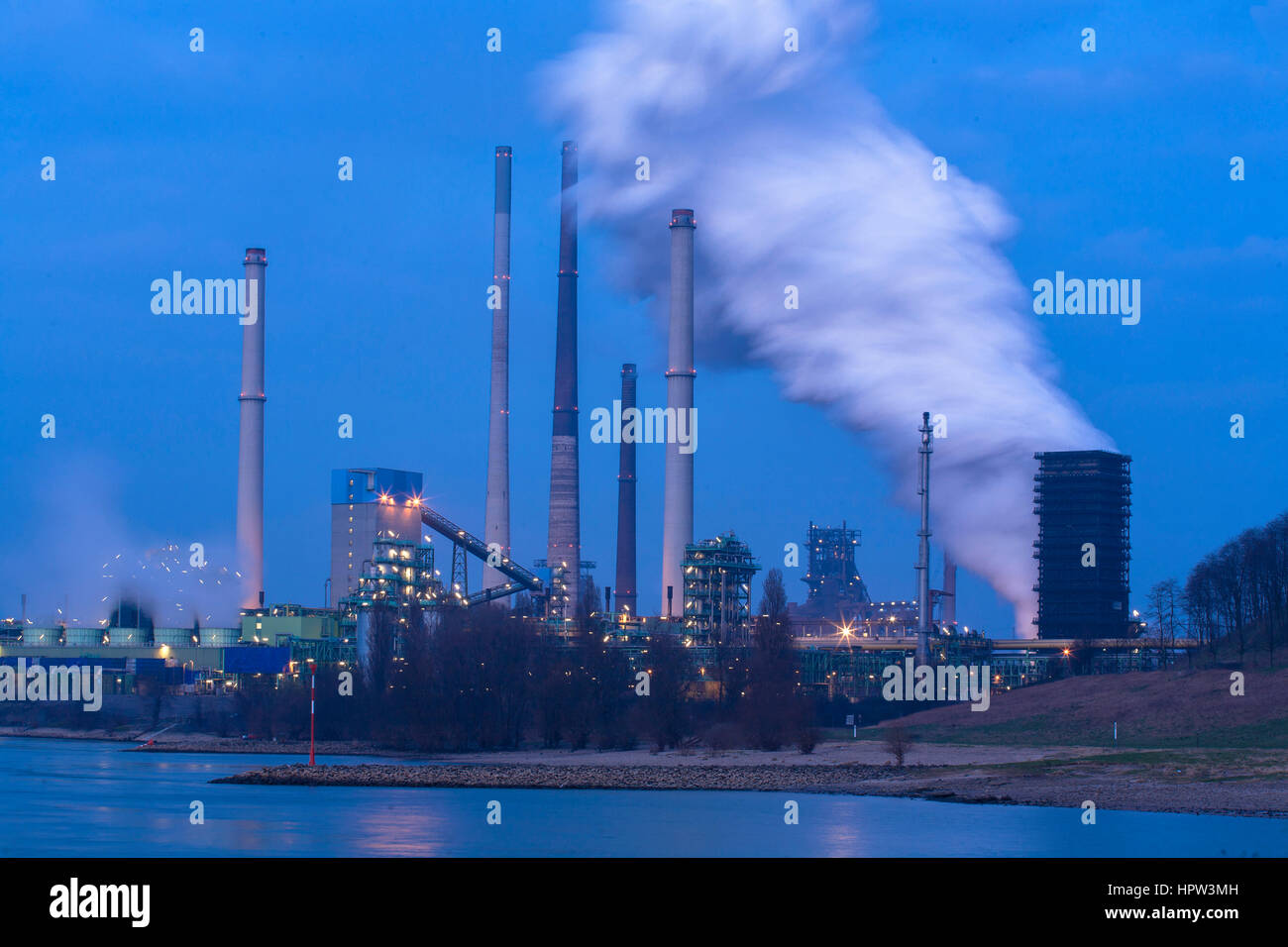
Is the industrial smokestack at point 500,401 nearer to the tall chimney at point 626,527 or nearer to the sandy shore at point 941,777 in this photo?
the tall chimney at point 626,527

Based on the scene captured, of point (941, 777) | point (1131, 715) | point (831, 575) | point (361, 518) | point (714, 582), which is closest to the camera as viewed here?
point (941, 777)

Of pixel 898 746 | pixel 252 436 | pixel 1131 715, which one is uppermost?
pixel 252 436

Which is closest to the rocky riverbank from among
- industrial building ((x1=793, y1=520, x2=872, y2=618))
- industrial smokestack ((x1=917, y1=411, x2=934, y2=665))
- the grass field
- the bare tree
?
the bare tree

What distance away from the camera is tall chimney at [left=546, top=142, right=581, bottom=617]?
12275 centimetres

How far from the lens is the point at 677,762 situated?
234 feet

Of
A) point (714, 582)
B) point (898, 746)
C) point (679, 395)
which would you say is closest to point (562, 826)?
point (898, 746)

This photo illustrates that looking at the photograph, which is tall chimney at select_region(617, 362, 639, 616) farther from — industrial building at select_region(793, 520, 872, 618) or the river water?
the river water

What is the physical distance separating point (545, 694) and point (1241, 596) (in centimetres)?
4935

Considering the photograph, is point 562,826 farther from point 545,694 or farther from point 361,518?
point 361,518

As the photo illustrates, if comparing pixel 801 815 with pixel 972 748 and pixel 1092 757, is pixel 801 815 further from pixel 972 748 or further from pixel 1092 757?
pixel 972 748

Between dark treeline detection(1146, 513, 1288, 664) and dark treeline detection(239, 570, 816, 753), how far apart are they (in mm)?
27661

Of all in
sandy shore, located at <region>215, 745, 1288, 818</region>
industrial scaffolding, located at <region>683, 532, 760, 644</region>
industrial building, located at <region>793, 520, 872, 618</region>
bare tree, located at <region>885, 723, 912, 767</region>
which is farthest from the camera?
industrial building, located at <region>793, 520, 872, 618</region>

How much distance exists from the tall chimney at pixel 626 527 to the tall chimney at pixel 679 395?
17.9m

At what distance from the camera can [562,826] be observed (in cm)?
4512
